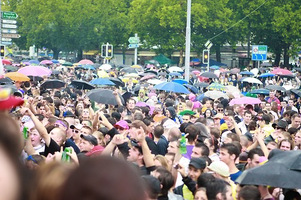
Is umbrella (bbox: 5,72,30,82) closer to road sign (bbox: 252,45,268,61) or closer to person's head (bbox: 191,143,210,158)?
person's head (bbox: 191,143,210,158)

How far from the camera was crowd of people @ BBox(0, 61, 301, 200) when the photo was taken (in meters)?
1.32

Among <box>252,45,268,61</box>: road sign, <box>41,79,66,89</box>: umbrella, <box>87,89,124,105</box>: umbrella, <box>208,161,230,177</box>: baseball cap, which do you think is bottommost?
<box>41,79,66,89</box>: umbrella

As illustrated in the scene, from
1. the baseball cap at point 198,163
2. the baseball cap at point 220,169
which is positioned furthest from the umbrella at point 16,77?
the baseball cap at point 220,169

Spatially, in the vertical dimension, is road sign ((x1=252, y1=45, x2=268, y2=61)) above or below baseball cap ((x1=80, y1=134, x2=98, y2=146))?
above

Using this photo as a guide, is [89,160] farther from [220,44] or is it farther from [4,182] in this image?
[220,44]

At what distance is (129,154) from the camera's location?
768 cm

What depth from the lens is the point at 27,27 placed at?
75938mm

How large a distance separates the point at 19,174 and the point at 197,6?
62.8m

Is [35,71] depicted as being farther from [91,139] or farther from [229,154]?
[229,154]

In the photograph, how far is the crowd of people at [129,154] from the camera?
1.32 m

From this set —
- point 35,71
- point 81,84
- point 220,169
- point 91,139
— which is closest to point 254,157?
point 220,169

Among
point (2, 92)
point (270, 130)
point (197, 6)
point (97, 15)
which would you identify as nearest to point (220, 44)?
point (197, 6)

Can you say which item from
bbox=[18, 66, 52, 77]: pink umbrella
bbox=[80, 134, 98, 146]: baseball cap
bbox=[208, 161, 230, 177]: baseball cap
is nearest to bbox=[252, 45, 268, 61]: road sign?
bbox=[18, 66, 52, 77]: pink umbrella

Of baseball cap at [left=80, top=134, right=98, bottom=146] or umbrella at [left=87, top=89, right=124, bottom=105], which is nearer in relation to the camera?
baseball cap at [left=80, top=134, right=98, bottom=146]
